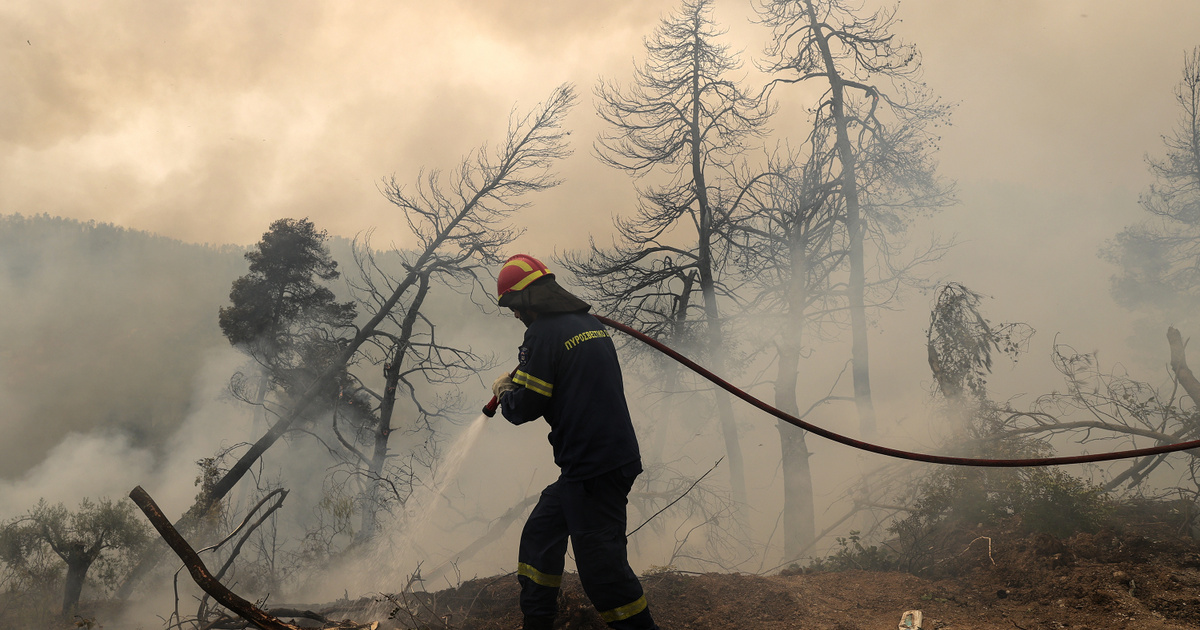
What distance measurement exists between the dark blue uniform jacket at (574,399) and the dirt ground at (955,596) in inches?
58.0

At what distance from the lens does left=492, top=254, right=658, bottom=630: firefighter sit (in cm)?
316

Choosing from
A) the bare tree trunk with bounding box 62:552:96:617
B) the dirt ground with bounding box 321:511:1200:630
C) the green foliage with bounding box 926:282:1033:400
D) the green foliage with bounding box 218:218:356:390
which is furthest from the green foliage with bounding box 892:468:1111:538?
the green foliage with bounding box 218:218:356:390

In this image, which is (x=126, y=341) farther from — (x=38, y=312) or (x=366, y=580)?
(x=366, y=580)

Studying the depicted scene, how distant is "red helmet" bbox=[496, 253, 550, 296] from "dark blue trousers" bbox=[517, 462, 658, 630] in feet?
3.88

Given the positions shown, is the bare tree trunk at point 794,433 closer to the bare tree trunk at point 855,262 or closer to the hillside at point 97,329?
the bare tree trunk at point 855,262

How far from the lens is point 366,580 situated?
31.7ft

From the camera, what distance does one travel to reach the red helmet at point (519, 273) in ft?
11.7

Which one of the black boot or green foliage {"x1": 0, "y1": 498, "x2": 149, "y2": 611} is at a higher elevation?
green foliage {"x1": 0, "y1": 498, "x2": 149, "y2": 611}

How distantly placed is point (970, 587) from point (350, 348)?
9.93 meters

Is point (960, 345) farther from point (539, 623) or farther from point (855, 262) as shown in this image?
point (539, 623)

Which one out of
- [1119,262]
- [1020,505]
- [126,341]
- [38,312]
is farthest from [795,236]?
[126,341]

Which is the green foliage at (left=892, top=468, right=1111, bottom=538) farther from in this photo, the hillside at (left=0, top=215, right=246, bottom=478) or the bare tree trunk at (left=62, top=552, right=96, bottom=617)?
the hillside at (left=0, top=215, right=246, bottom=478)

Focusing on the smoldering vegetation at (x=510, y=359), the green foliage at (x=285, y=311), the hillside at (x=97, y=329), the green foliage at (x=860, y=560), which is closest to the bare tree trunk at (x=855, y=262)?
the smoldering vegetation at (x=510, y=359)

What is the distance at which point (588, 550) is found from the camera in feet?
10.4
